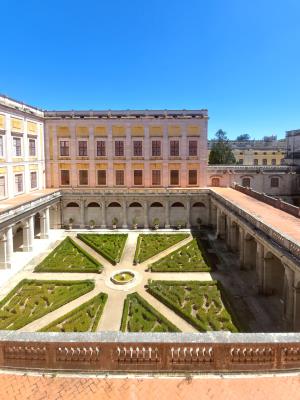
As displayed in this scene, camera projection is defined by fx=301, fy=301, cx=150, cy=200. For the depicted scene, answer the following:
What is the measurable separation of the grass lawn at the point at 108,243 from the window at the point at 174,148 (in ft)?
47.6

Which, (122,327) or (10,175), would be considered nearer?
(122,327)

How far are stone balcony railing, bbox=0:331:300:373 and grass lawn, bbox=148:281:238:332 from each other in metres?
7.89

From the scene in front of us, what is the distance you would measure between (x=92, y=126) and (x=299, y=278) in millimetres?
33963

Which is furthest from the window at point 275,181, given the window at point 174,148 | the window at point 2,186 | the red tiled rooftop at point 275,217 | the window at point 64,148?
the window at point 2,186

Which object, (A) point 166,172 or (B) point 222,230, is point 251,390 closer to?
(B) point 222,230

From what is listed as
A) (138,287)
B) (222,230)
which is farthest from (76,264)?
(222,230)

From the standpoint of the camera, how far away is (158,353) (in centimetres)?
848

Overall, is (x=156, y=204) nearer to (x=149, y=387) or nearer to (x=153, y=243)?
(x=153, y=243)

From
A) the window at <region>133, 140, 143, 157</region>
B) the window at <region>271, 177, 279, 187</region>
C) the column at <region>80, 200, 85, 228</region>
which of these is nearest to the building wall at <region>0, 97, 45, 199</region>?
the column at <region>80, 200, 85, 228</region>

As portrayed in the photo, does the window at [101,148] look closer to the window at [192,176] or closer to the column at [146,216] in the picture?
the column at [146,216]

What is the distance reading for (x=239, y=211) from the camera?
83.2 feet

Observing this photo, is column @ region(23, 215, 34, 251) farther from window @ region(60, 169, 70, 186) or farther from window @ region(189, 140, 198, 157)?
window @ region(189, 140, 198, 157)

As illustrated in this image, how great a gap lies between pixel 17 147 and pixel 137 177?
16.1 metres

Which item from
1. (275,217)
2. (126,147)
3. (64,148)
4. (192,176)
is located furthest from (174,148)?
(275,217)
